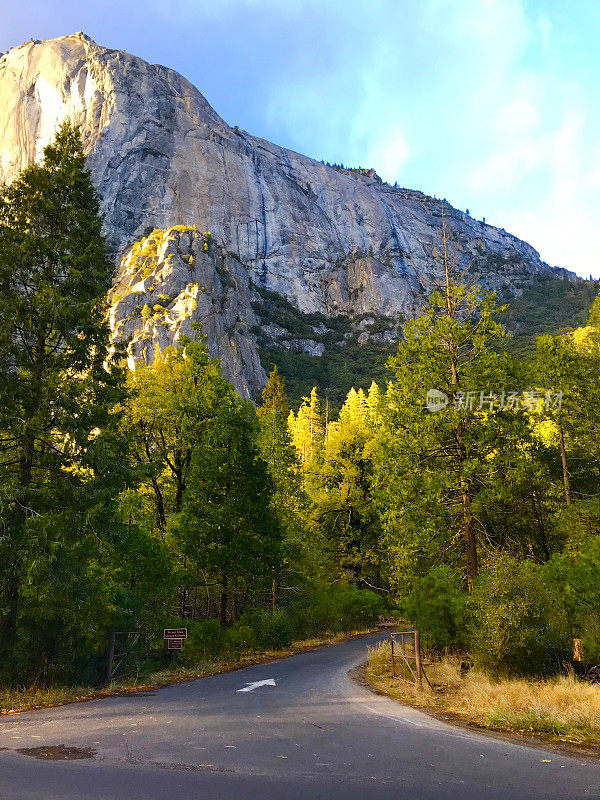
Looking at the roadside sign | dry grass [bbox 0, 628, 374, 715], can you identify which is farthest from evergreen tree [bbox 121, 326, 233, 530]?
the roadside sign

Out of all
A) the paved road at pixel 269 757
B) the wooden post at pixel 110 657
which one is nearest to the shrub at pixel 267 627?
the wooden post at pixel 110 657

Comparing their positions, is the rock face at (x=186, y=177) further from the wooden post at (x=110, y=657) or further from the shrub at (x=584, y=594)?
the shrub at (x=584, y=594)

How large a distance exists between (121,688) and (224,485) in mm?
9634

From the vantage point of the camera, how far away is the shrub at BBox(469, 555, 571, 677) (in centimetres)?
1249

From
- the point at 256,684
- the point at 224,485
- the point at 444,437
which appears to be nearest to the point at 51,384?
the point at 256,684

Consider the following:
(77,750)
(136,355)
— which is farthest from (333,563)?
(136,355)

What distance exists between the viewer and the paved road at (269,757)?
5.72 m

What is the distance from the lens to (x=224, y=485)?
947 inches

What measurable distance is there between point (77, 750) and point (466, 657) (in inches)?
449

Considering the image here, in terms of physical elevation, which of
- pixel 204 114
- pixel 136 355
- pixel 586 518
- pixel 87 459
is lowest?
pixel 586 518

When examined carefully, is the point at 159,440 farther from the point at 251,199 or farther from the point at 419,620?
the point at 251,199

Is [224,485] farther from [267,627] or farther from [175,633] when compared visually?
[267,627]

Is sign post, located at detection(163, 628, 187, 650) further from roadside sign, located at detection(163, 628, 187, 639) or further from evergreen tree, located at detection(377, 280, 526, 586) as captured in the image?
evergreen tree, located at detection(377, 280, 526, 586)

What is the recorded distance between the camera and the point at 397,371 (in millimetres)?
18797
